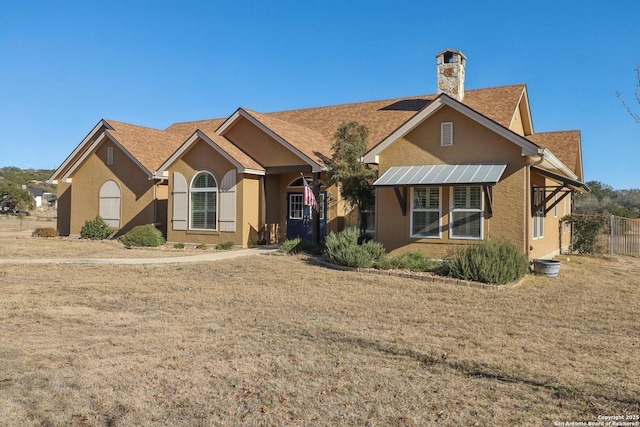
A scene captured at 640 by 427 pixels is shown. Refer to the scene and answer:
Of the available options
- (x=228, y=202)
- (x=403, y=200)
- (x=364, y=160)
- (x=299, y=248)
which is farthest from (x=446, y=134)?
(x=228, y=202)

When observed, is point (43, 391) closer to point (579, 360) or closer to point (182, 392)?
point (182, 392)

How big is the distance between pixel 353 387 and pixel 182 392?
183 cm

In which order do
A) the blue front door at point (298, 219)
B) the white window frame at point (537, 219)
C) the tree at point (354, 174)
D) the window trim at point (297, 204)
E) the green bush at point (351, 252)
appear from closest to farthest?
1. the green bush at point (351, 252)
2. the white window frame at point (537, 219)
3. the tree at point (354, 174)
4. the blue front door at point (298, 219)
5. the window trim at point (297, 204)

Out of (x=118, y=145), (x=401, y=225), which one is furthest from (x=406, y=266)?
(x=118, y=145)

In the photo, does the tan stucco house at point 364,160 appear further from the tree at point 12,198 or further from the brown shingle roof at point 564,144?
the tree at point 12,198

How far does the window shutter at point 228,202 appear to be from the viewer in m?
19.9

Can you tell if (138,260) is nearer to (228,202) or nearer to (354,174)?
(228,202)

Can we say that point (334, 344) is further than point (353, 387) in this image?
Yes

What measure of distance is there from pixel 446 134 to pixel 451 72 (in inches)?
249

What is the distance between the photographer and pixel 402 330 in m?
→ 8.00

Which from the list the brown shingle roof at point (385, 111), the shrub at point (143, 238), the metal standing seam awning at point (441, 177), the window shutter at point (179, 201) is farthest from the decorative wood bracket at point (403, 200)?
the shrub at point (143, 238)

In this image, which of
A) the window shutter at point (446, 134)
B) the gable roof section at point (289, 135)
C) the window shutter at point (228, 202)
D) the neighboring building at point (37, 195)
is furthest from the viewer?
the neighboring building at point (37, 195)

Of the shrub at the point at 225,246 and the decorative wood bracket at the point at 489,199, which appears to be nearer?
the decorative wood bracket at the point at 489,199

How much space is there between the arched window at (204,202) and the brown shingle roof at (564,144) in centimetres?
1290
